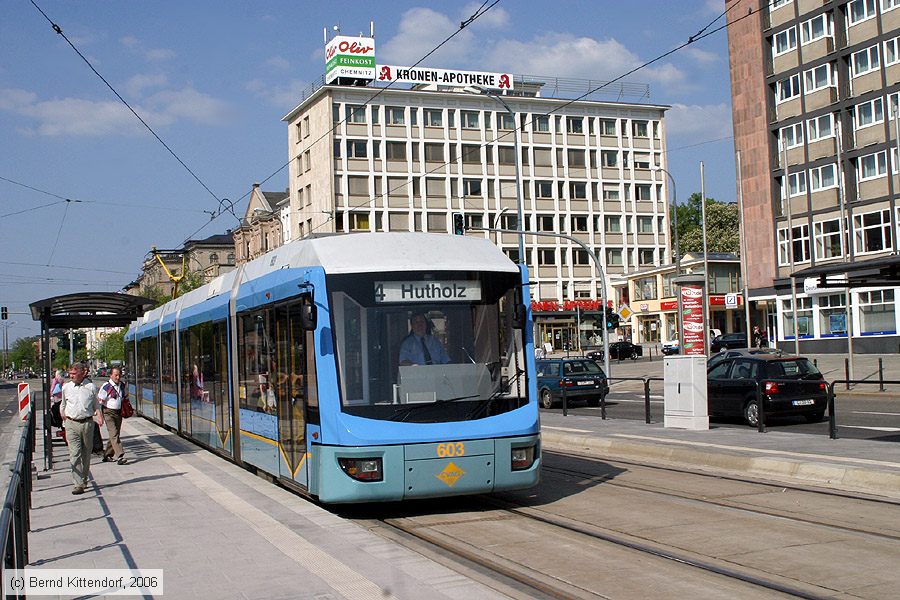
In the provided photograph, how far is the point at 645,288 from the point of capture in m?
85.5

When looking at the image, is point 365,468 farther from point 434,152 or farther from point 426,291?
point 434,152

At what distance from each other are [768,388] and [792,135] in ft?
128

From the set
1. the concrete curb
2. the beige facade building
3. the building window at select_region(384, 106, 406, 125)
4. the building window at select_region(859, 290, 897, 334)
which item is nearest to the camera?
the concrete curb

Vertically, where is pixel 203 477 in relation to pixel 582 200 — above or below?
below

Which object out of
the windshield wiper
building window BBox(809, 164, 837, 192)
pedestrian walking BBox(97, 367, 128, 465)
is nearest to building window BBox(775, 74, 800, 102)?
building window BBox(809, 164, 837, 192)

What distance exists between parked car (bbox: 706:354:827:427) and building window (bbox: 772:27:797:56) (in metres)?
37.8

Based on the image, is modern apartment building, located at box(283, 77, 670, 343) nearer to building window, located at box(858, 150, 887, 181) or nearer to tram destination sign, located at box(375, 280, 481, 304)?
building window, located at box(858, 150, 887, 181)

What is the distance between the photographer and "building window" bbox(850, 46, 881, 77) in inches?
1969

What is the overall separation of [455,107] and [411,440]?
262 feet

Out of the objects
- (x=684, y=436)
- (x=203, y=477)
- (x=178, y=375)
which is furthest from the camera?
(x=178, y=375)

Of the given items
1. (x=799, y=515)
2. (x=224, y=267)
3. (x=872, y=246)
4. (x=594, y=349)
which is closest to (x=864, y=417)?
(x=799, y=515)

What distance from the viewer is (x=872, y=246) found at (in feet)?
167

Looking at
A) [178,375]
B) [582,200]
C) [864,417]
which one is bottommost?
[864,417]

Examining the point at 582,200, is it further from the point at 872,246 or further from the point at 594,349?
the point at 872,246
